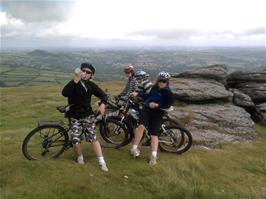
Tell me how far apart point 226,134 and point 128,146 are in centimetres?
713

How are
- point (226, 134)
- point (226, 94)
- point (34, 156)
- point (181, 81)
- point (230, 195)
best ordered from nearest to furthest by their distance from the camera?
point (230, 195) < point (34, 156) < point (226, 134) < point (226, 94) < point (181, 81)

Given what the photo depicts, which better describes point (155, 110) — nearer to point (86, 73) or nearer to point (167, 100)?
point (167, 100)

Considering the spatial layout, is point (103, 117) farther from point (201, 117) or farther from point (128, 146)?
point (201, 117)

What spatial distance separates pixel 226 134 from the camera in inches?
772

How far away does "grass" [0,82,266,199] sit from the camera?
396 inches

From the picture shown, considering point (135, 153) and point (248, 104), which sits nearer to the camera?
point (135, 153)

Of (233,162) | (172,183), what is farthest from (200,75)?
(172,183)

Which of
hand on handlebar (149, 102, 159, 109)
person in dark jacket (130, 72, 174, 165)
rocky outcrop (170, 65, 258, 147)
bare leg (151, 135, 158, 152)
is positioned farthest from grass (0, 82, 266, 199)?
rocky outcrop (170, 65, 258, 147)

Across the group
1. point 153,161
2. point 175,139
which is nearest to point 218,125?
point 175,139

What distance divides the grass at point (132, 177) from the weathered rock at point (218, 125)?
2.85 meters

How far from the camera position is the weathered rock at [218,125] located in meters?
18.5

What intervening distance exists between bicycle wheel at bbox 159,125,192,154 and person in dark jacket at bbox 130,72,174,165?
144 centimetres

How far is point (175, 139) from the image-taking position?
47.7 ft

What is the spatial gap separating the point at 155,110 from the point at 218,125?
8591mm
